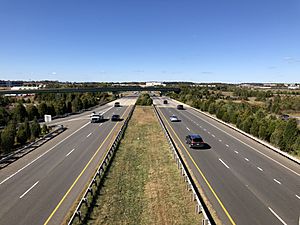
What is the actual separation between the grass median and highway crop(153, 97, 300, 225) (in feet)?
5.34

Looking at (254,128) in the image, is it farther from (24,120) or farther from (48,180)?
(24,120)

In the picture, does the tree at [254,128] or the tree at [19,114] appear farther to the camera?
the tree at [19,114]

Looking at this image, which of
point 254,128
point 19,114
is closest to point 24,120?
point 19,114

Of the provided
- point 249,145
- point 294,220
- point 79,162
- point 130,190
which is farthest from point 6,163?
point 249,145

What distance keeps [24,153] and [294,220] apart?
78.8ft

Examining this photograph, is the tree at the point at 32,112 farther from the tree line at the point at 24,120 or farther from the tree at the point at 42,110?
the tree at the point at 42,110

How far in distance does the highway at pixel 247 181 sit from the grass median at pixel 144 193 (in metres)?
1.63

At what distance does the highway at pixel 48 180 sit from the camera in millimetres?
13665

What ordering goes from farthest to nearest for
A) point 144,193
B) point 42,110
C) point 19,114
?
point 42,110
point 19,114
point 144,193

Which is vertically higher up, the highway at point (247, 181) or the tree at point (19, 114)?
the highway at point (247, 181)

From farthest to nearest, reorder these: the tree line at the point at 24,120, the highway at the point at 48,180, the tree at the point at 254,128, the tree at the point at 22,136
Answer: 1. the tree at the point at 254,128
2. the tree at the point at 22,136
3. the tree line at the point at 24,120
4. the highway at the point at 48,180

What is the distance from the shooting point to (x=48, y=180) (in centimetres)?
1877

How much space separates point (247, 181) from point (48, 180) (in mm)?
13775

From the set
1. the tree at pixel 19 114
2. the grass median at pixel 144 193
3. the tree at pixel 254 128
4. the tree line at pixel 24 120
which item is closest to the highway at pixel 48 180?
the grass median at pixel 144 193
